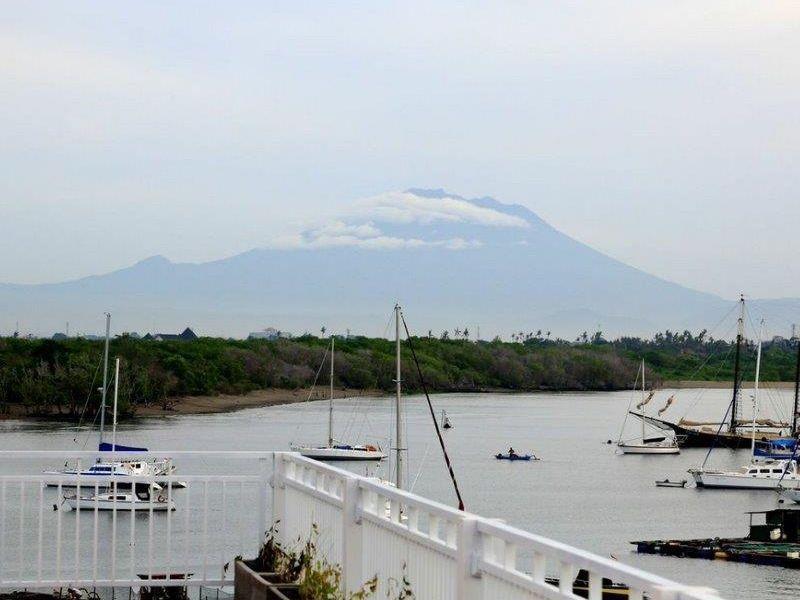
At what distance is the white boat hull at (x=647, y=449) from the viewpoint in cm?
8000

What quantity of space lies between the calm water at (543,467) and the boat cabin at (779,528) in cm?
230

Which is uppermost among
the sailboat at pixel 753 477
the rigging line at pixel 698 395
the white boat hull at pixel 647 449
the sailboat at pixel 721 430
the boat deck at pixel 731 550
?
the rigging line at pixel 698 395

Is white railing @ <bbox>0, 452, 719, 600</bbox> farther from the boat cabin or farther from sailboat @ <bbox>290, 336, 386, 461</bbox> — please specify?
sailboat @ <bbox>290, 336, 386, 461</bbox>

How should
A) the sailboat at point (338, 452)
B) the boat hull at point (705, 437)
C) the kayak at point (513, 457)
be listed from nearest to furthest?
the sailboat at point (338, 452) → the kayak at point (513, 457) → the boat hull at point (705, 437)

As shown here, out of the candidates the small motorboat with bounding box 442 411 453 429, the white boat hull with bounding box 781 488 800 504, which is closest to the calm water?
the small motorboat with bounding box 442 411 453 429

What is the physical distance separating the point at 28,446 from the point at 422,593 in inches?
2373

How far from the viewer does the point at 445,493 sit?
5241 centimetres

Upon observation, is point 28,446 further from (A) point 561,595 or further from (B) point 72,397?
(A) point 561,595

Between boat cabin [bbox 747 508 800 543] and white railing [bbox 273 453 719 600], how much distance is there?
125 feet

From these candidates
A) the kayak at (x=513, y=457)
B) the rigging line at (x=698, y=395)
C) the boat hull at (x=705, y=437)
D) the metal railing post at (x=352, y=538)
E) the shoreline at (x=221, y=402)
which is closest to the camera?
the metal railing post at (x=352, y=538)

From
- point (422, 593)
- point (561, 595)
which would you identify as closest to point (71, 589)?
point (422, 593)

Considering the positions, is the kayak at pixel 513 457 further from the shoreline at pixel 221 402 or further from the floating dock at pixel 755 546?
the shoreline at pixel 221 402

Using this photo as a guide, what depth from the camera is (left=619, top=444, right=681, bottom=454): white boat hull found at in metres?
80.0

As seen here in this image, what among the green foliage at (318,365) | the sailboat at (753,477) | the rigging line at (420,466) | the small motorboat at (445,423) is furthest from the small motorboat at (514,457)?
the green foliage at (318,365)
